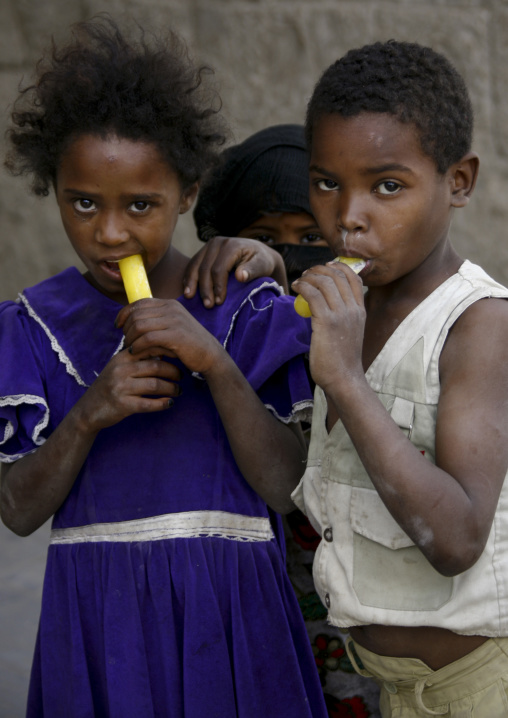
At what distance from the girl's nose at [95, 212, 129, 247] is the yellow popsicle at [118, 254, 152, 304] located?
1.9 inches

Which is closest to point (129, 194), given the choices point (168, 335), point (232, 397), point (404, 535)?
point (168, 335)

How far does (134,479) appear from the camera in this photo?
5.90 feet

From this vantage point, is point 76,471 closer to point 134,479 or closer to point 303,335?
point 134,479

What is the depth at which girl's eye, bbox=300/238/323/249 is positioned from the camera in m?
2.31

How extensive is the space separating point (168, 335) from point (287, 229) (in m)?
0.80

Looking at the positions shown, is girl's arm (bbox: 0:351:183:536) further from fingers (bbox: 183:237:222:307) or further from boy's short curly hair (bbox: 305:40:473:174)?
boy's short curly hair (bbox: 305:40:473:174)

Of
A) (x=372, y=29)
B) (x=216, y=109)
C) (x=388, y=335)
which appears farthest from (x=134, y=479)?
(x=372, y=29)

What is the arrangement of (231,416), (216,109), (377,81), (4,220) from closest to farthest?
(377,81), (231,416), (216,109), (4,220)

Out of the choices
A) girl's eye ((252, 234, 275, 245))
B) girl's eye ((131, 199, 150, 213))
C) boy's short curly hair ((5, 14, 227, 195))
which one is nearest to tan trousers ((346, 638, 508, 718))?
girl's eye ((131, 199, 150, 213))

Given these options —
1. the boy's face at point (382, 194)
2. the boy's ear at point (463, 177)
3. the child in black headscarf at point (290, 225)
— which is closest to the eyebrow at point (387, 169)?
the boy's face at point (382, 194)

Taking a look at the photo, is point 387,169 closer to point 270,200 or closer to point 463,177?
point 463,177

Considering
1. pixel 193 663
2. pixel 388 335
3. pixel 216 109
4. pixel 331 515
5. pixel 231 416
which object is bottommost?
pixel 193 663

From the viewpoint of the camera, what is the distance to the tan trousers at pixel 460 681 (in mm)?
1488

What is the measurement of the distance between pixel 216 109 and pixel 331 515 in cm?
94
